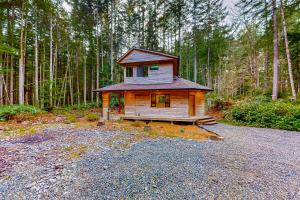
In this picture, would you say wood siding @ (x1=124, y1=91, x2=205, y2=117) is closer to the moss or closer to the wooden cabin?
the wooden cabin

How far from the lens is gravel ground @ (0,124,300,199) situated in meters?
3.20

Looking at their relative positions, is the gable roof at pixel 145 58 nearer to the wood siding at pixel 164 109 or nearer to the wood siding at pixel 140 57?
the wood siding at pixel 140 57

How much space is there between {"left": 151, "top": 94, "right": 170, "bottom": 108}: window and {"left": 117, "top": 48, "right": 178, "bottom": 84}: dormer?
1.22 m

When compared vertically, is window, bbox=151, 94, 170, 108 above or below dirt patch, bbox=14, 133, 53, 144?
above

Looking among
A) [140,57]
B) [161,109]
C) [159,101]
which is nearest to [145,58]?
[140,57]

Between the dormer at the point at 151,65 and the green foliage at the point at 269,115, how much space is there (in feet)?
19.1

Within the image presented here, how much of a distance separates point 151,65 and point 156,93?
8.49ft

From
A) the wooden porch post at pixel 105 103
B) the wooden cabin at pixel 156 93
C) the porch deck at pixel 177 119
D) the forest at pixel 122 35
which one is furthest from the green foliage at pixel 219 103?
the wooden porch post at pixel 105 103

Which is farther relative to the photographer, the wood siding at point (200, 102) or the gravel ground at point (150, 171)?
the wood siding at point (200, 102)

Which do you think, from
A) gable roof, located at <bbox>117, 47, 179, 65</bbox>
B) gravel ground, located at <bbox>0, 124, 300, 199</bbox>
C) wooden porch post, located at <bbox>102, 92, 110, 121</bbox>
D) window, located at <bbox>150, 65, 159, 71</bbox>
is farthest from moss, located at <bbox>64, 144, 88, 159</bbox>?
gable roof, located at <bbox>117, 47, 179, 65</bbox>

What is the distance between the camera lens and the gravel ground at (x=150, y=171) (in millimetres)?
3198

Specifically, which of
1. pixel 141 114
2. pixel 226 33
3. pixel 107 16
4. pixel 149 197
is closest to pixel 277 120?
pixel 141 114

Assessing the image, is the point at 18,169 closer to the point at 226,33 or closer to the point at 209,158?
the point at 209,158

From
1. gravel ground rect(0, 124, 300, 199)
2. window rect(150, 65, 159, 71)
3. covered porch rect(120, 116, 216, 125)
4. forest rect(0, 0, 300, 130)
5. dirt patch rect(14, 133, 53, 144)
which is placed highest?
forest rect(0, 0, 300, 130)
